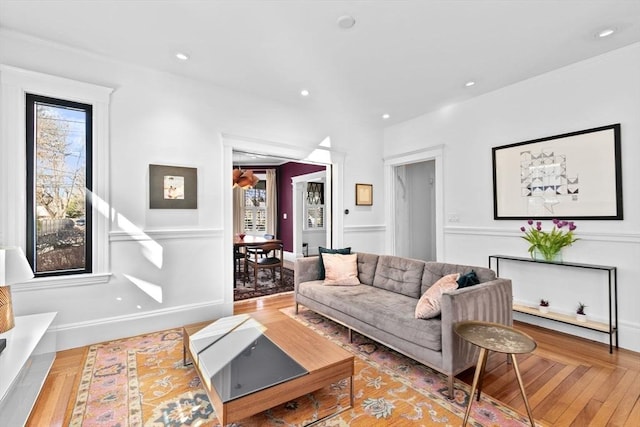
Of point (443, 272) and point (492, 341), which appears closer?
point (492, 341)

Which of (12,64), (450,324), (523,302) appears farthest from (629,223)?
(12,64)

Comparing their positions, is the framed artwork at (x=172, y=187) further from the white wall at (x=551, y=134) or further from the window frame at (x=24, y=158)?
the white wall at (x=551, y=134)

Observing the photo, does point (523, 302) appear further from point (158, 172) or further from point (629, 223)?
point (158, 172)

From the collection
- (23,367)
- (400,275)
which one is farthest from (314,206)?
(23,367)

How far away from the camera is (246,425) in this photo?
1.80 metres

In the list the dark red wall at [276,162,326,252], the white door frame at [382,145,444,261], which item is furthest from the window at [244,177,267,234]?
the white door frame at [382,145,444,261]

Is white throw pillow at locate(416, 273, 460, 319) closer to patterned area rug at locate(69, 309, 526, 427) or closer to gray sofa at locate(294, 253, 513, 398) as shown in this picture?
gray sofa at locate(294, 253, 513, 398)

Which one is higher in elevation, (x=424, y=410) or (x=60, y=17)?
(x=60, y=17)

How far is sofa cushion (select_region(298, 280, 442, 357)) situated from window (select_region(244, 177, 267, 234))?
5109mm

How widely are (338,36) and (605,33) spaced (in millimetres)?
2350

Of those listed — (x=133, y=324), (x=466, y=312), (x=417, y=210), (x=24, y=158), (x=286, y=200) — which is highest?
(x=24, y=158)

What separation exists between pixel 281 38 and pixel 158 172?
192cm

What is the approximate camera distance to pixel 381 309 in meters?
2.68

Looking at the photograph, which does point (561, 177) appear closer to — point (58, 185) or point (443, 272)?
point (443, 272)
